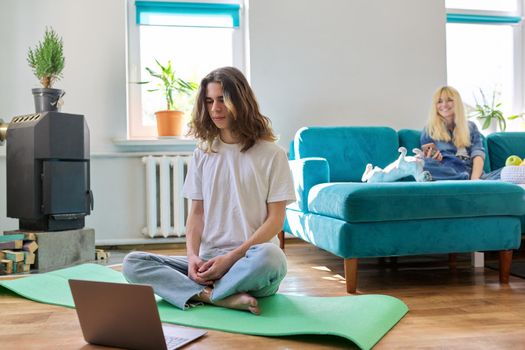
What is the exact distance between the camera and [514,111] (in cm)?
404

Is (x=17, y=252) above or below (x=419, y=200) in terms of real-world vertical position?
below

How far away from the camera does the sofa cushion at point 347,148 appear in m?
2.96

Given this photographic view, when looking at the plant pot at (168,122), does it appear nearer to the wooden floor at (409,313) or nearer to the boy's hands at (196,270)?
the wooden floor at (409,313)

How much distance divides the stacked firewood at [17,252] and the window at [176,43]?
1088 mm

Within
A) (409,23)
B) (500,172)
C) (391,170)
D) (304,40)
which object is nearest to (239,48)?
(304,40)

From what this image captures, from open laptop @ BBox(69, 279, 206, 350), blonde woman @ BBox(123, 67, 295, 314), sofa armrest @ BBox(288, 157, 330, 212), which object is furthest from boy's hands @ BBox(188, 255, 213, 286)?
sofa armrest @ BBox(288, 157, 330, 212)

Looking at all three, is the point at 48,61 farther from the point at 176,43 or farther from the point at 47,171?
the point at 176,43

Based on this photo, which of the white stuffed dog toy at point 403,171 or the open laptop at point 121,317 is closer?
the open laptop at point 121,317

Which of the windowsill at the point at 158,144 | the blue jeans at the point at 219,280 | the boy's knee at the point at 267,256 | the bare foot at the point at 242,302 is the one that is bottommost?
the bare foot at the point at 242,302

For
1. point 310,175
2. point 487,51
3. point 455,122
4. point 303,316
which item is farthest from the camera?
point 487,51

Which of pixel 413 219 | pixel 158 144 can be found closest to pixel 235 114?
pixel 413 219

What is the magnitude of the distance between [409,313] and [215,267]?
0.65m

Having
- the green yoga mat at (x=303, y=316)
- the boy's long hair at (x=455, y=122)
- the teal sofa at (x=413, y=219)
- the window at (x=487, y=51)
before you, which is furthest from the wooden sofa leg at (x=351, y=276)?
the window at (x=487, y=51)

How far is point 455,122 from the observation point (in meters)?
2.95
